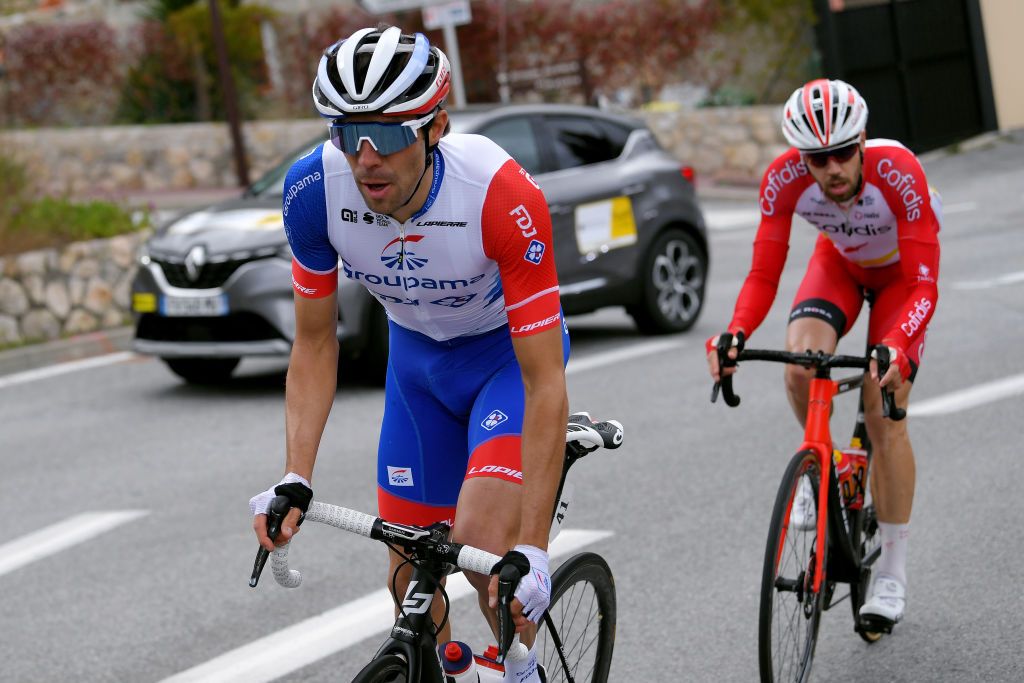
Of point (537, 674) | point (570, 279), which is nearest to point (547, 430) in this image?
point (537, 674)

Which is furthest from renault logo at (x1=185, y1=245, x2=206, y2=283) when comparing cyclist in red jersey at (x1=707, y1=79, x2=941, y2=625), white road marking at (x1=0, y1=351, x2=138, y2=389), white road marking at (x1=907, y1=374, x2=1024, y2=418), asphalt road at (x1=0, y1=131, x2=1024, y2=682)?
cyclist in red jersey at (x1=707, y1=79, x2=941, y2=625)

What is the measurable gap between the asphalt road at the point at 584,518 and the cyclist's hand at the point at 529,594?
6.59 ft

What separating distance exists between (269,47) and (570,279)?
16.8m

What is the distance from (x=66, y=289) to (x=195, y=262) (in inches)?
156

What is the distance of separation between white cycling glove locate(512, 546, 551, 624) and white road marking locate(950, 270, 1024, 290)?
10297mm

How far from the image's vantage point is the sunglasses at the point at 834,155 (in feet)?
16.8

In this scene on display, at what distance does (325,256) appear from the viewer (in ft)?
12.6

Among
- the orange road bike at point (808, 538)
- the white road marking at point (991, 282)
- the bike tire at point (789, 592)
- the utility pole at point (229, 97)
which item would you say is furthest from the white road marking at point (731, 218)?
the bike tire at point (789, 592)

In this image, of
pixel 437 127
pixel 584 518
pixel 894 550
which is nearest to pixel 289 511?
pixel 437 127

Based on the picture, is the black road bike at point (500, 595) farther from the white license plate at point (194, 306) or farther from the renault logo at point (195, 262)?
the renault logo at point (195, 262)

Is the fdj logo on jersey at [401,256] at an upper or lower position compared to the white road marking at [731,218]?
upper

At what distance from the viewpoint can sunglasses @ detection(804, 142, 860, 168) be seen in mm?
5125

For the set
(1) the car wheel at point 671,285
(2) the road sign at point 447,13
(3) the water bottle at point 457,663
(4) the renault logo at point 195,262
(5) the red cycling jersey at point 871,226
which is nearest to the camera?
(3) the water bottle at point 457,663

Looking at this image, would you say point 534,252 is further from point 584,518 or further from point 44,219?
point 44,219
